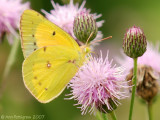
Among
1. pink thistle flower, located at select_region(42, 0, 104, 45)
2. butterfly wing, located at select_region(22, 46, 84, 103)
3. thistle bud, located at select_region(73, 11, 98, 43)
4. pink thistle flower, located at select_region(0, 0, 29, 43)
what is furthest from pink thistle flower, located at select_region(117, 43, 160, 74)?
pink thistle flower, located at select_region(0, 0, 29, 43)

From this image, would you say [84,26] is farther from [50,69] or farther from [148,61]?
[148,61]

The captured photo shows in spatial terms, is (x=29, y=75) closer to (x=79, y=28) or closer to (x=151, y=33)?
(x=79, y=28)

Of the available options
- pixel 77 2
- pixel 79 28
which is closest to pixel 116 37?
pixel 77 2

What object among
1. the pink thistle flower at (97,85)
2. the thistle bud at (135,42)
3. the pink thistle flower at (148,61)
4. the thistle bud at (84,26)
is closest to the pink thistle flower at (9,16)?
the thistle bud at (84,26)

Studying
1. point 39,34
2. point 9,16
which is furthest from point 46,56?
point 9,16

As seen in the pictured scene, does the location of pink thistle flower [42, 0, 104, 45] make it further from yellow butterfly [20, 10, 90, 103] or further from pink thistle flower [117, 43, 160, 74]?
yellow butterfly [20, 10, 90, 103]

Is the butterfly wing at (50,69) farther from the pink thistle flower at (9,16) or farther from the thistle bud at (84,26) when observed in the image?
the pink thistle flower at (9,16)
